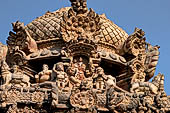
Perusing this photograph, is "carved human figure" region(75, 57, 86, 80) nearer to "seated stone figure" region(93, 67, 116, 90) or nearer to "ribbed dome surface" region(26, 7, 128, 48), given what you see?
"seated stone figure" region(93, 67, 116, 90)

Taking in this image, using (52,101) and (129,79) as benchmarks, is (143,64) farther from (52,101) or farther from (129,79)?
(52,101)

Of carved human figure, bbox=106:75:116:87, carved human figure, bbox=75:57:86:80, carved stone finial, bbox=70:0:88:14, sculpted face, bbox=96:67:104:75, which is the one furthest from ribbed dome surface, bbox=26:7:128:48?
carved human figure, bbox=106:75:116:87

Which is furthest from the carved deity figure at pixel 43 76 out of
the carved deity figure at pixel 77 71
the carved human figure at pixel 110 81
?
the carved human figure at pixel 110 81

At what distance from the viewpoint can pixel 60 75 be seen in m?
27.7

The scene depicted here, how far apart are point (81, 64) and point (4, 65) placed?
12.4ft

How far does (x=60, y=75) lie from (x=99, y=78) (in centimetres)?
193

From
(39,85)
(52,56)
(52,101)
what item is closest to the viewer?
(52,101)

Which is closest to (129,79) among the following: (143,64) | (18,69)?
(143,64)

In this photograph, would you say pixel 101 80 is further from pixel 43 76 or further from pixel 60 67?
pixel 43 76

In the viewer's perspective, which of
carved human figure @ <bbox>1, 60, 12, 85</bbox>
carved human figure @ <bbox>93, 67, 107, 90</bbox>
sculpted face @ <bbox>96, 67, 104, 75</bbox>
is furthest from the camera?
sculpted face @ <bbox>96, 67, 104, 75</bbox>

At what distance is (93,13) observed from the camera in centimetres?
2966

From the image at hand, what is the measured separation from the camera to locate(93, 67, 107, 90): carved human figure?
2794 cm

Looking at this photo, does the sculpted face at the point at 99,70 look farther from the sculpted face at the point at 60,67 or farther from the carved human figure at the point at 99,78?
the sculpted face at the point at 60,67

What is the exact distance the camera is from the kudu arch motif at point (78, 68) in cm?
2602
